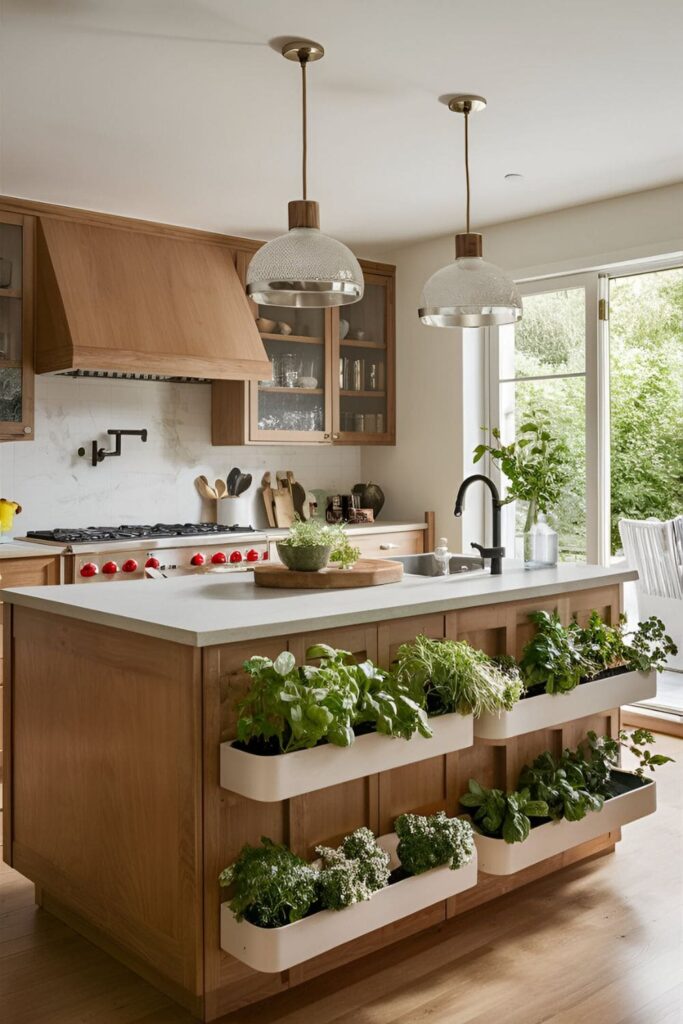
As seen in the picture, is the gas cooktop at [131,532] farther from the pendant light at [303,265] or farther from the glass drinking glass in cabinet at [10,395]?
the pendant light at [303,265]

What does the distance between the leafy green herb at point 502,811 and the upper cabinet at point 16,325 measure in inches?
112

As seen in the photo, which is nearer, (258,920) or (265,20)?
(258,920)

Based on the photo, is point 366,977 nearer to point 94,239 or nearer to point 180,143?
point 180,143

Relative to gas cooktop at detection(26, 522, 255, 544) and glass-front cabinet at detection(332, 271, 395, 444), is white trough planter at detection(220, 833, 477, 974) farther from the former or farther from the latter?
glass-front cabinet at detection(332, 271, 395, 444)

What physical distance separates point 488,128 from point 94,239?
202 cm

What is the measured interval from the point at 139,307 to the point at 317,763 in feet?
10.2

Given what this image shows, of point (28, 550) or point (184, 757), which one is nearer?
point (184, 757)

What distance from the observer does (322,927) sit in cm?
221

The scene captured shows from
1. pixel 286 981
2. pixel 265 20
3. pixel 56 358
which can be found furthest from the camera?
pixel 56 358

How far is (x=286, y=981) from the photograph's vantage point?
2.42 m

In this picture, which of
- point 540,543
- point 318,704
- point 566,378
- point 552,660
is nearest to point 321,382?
point 566,378

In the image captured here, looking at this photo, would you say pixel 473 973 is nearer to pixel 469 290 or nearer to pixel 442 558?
pixel 442 558

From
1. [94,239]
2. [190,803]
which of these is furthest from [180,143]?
[190,803]

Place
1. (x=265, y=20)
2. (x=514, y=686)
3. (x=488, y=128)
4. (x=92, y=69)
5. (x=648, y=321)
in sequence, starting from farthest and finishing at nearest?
(x=648, y=321) → (x=488, y=128) → (x=92, y=69) → (x=265, y=20) → (x=514, y=686)
